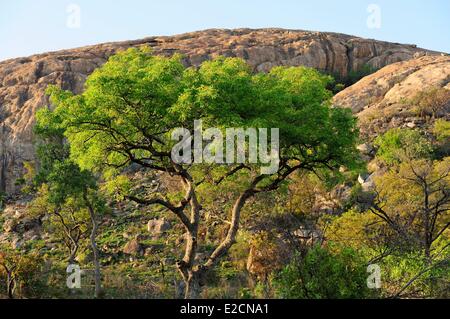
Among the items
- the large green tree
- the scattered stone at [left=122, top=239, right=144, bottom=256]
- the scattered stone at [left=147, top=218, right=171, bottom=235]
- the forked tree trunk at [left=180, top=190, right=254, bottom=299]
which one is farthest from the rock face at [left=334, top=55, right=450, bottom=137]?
the forked tree trunk at [left=180, top=190, right=254, bottom=299]

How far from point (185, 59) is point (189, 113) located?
35731mm

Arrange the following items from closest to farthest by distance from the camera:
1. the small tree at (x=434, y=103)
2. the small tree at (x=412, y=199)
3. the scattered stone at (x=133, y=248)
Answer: the small tree at (x=412, y=199)
the scattered stone at (x=133, y=248)
the small tree at (x=434, y=103)

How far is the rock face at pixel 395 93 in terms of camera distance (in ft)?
119

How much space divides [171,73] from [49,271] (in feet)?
43.7

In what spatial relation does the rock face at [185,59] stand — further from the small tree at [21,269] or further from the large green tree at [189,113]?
the large green tree at [189,113]

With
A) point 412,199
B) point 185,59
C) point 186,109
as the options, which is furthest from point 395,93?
point 186,109

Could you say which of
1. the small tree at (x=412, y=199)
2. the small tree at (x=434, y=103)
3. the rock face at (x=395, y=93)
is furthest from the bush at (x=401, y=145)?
the small tree at (x=412, y=199)

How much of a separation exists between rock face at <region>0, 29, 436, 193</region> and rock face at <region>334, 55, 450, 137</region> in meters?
7.66

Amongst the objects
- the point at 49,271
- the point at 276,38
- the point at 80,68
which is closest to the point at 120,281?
the point at 49,271

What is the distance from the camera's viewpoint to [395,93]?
132ft

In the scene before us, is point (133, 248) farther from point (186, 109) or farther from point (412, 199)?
point (186, 109)

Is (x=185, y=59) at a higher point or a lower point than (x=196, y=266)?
higher

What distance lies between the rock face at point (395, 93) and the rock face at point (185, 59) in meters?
7.66

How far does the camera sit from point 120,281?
20.8 m
